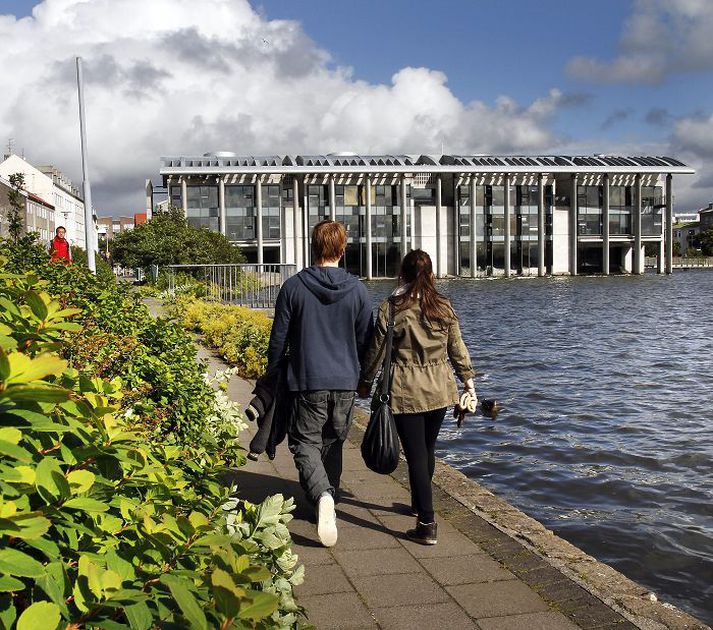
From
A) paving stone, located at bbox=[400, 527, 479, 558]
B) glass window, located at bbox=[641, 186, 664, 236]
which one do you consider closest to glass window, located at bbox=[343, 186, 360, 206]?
glass window, located at bbox=[641, 186, 664, 236]

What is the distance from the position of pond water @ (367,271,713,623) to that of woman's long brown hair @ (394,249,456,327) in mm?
2487

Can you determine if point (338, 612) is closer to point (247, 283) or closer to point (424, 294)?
point (424, 294)

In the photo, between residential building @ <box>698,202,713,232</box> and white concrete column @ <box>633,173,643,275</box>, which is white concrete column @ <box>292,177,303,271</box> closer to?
white concrete column @ <box>633,173,643,275</box>

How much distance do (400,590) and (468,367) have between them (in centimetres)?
162

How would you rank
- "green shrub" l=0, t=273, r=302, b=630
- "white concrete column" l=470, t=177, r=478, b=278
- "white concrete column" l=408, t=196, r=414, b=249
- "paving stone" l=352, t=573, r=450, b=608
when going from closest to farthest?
"green shrub" l=0, t=273, r=302, b=630, "paving stone" l=352, t=573, r=450, b=608, "white concrete column" l=408, t=196, r=414, b=249, "white concrete column" l=470, t=177, r=478, b=278

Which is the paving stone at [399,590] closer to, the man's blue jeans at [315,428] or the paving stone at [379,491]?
the man's blue jeans at [315,428]

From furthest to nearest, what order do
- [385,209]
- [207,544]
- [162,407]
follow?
[385,209] < [162,407] < [207,544]

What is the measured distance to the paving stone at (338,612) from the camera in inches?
151

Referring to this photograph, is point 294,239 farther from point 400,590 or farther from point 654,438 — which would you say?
point 400,590

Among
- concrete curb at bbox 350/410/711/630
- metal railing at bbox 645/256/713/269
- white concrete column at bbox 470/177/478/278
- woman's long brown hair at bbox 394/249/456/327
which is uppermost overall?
white concrete column at bbox 470/177/478/278

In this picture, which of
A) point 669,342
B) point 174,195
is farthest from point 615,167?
point 669,342

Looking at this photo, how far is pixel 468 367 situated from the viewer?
537 cm

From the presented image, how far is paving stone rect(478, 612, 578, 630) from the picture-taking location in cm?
382

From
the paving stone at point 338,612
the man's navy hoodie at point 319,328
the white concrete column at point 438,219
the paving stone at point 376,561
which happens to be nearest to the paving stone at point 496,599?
the paving stone at point 376,561
